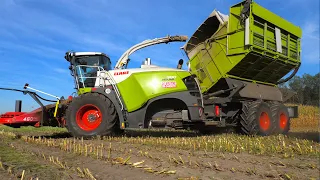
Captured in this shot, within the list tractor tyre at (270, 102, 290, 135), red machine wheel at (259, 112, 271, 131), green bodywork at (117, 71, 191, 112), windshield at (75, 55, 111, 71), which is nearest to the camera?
green bodywork at (117, 71, 191, 112)

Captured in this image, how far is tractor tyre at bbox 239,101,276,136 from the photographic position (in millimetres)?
7953

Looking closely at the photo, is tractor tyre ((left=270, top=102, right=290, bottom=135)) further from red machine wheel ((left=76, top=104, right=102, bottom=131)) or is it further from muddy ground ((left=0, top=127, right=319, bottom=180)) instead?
red machine wheel ((left=76, top=104, right=102, bottom=131))

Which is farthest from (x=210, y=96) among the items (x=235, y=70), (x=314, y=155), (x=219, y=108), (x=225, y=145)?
(x=314, y=155)

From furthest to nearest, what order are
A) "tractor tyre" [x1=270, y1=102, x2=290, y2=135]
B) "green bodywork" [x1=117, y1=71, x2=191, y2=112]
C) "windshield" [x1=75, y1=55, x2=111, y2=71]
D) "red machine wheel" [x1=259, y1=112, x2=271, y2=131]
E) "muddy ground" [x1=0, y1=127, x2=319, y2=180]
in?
"tractor tyre" [x1=270, y1=102, x2=290, y2=135]
"red machine wheel" [x1=259, y1=112, x2=271, y2=131]
"windshield" [x1=75, y1=55, x2=111, y2=71]
"green bodywork" [x1=117, y1=71, x2=191, y2=112]
"muddy ground" [x1=0, y1=127, x2=319, y2=180]

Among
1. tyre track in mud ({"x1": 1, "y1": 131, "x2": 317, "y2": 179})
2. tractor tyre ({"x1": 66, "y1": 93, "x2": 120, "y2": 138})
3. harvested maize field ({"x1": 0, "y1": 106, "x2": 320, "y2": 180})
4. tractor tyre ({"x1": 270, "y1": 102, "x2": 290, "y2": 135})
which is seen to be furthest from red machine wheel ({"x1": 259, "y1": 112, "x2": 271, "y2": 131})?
tractor tyre ({"x1": 66, "y1": 93, "x2": 120, "y2": 138})

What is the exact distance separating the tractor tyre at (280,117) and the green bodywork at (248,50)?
→ 97cm

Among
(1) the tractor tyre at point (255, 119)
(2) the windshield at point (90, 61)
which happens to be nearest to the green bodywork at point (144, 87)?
(2) the windshield at point (90, 61)

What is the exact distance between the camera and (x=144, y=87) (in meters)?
7.00

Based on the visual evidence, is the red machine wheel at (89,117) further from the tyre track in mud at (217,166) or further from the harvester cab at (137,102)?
the tyre track in mud at (217,166)

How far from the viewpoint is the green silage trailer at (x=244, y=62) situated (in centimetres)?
793

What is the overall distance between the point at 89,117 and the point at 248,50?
456cm

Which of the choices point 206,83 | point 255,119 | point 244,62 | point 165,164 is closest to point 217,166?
point 165,164

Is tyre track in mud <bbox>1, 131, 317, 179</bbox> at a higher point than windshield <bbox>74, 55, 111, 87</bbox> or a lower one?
lower

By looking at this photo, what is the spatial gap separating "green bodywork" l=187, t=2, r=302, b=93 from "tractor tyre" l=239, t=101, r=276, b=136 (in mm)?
984
